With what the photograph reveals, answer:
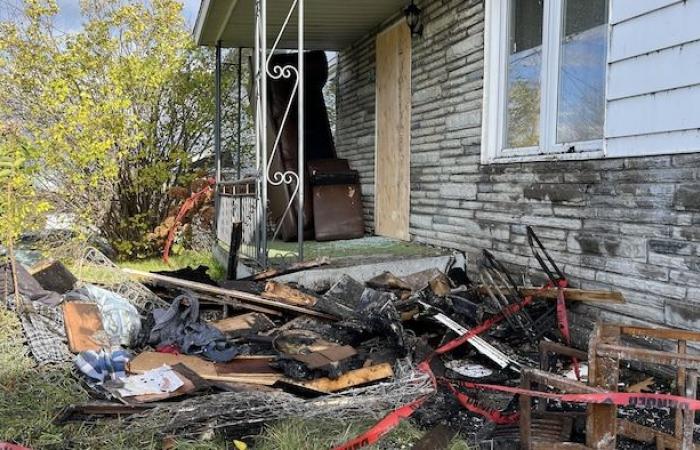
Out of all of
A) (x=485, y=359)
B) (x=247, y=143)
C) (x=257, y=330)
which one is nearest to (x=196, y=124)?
(x=247, y=143)

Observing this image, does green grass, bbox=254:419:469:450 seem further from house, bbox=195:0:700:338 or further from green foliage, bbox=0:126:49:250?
green foliage, bbox=0:126:49:250

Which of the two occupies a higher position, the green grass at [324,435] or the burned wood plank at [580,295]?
the burned wood plank at [580,295]

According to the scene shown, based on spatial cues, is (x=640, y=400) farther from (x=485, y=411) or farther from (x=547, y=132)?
(x=547, y=132)

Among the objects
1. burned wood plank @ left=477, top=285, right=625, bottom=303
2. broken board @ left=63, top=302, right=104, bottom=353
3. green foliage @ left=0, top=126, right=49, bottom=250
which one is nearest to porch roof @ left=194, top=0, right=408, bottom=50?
green foliage @ left=0, top=126, right=49, bottom=250

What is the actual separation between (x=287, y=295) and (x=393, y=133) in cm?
311

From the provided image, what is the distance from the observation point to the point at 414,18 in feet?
19.5

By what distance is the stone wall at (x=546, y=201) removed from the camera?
3086 mm

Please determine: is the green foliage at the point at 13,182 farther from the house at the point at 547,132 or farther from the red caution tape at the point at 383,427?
the red caution tape at the point at 383,427

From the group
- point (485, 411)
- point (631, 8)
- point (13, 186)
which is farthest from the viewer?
point (13, 186)

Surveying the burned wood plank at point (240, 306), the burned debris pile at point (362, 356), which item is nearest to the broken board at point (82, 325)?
the burned debris pile at point (362, 356)

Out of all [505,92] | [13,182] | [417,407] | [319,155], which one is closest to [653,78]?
[505,92]

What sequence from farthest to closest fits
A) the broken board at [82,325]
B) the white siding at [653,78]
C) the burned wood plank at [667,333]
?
the broken board at [82,325] → the white siding at [653,78] → the burned wood plank at [667,333]

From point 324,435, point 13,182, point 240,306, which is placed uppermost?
point 13,182

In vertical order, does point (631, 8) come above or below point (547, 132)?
above
